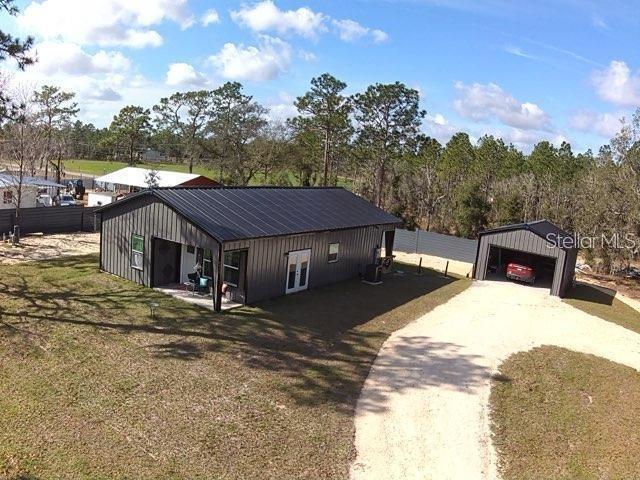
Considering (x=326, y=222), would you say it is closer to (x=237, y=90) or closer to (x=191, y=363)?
(x=191, y=363)

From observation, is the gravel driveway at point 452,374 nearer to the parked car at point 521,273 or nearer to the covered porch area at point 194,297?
the parked car at point 521,273

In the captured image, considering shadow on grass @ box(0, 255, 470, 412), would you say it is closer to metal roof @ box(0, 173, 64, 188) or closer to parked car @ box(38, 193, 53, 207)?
metal roof @ box(0, 173, 64, 188)

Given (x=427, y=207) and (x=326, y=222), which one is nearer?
(x=326, y=222)

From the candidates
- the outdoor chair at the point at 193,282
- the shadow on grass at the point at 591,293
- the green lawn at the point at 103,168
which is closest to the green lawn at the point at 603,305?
the shadow on grass at the point at 591,293

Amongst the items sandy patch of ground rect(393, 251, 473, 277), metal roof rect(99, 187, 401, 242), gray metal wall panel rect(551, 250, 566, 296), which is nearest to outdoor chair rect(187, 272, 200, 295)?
metal roof rect(99, 187, 401, 242)

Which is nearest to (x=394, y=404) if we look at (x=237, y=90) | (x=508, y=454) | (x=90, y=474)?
(x=508, y=454)
